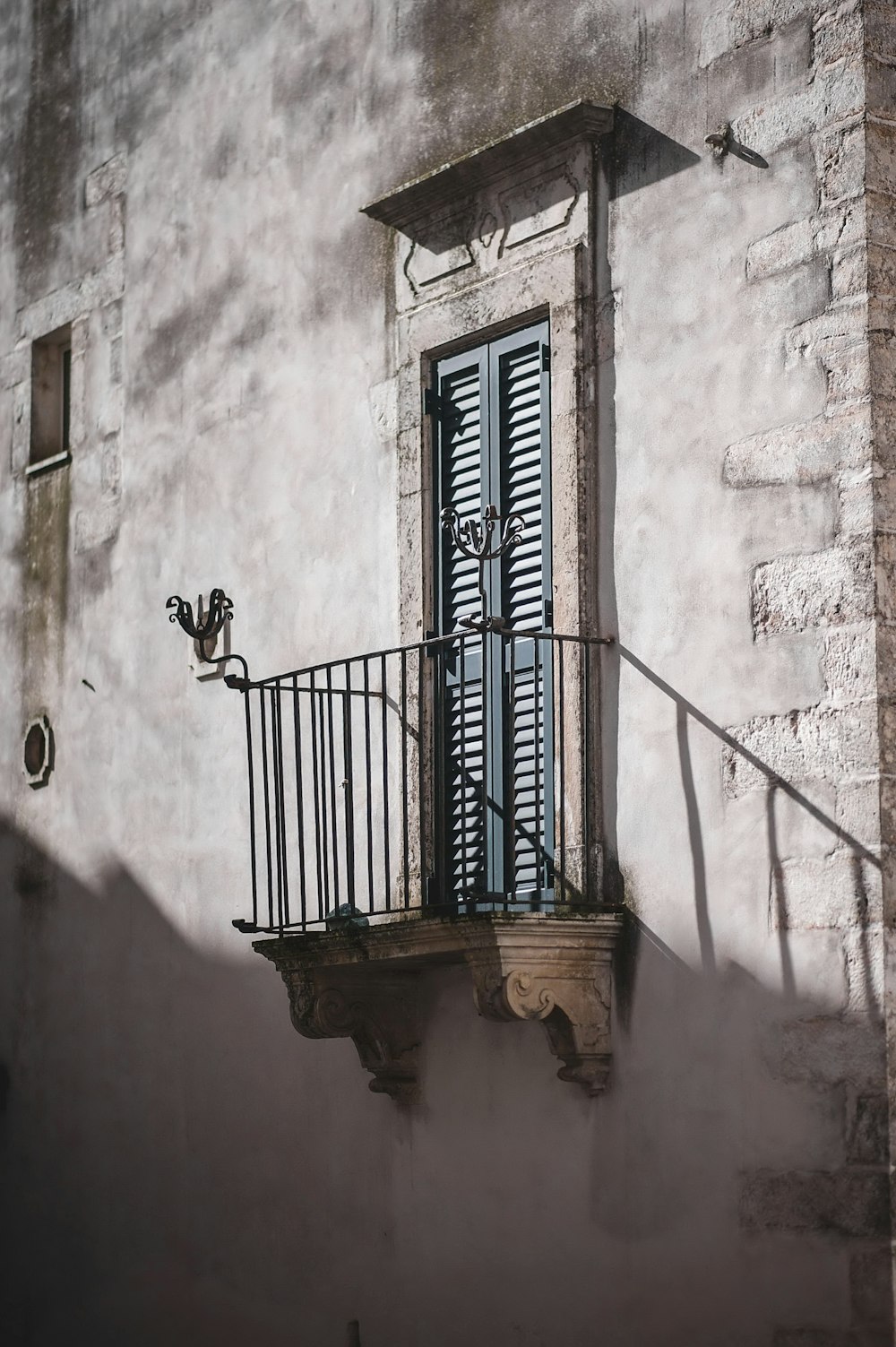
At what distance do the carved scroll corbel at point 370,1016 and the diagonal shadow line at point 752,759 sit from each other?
1413mm

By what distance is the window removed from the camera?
6.89 metres

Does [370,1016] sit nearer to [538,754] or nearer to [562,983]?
[562,983]

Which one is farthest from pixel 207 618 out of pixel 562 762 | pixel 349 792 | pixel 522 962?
pixel 522 962

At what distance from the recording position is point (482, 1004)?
6465 mm

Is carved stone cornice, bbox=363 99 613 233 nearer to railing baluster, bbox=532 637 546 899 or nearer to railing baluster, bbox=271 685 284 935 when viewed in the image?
railing baluster, bbox=532 637 546 899

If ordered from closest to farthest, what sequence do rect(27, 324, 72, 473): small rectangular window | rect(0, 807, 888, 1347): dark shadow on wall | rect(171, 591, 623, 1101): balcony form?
rect(0, 807, 888, 1347): dark shadow on wall
rect(171, 591, 623, 1101): balcony
rect(27, 324, 72, 473): small rectangular window

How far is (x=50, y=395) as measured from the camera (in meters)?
9.88

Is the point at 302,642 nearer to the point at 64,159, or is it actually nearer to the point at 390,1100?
the point at 390,1100

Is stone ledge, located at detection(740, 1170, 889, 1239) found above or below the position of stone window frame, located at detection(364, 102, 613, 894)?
below

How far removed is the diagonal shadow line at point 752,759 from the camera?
5.93m

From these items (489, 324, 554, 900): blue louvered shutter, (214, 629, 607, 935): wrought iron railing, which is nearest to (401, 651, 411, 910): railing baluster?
(214, 629, 607, 935): wrought iron railing

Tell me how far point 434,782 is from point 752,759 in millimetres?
1386

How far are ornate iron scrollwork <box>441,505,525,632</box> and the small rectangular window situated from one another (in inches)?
120

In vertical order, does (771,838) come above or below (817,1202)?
above
